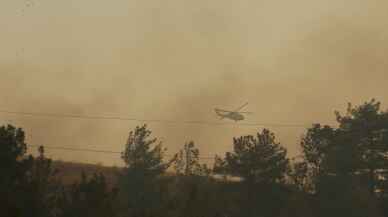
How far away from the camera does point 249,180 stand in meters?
48.2

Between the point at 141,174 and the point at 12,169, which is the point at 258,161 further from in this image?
the point at 12,169

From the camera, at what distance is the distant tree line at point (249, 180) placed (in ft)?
94.1

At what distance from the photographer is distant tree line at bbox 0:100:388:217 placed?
28.7m

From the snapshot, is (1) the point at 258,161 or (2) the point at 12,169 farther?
(1) the point at 258,161

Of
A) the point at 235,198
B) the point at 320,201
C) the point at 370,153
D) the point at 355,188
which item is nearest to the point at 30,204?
the point at 235,198

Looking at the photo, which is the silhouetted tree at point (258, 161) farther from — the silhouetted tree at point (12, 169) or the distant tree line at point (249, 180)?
the silhouetted tree at point (12, 169)

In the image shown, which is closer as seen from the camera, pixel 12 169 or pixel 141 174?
pixel 12 169

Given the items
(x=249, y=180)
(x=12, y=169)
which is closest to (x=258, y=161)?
(x=249, y=180)

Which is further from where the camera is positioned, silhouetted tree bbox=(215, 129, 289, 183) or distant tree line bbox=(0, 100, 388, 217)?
silhouetted tree bbox=(215, 129, 289, 183)

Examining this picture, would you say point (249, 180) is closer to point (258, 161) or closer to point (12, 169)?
point (258, 161)

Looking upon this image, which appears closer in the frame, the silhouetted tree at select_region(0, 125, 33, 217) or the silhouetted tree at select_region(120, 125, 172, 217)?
the silhouetted tree at select_region(0, 125, 33, 217)

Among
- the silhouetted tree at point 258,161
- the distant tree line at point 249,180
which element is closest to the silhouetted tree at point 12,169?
the distant tree line at point 249,180

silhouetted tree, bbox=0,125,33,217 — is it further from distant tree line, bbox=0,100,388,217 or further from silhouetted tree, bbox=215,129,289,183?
silhouetted tree, bbox=215,129,289,183

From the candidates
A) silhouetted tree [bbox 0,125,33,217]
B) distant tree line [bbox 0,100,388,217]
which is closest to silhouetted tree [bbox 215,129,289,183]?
distant tree line [bbox 0,100,388,217]
